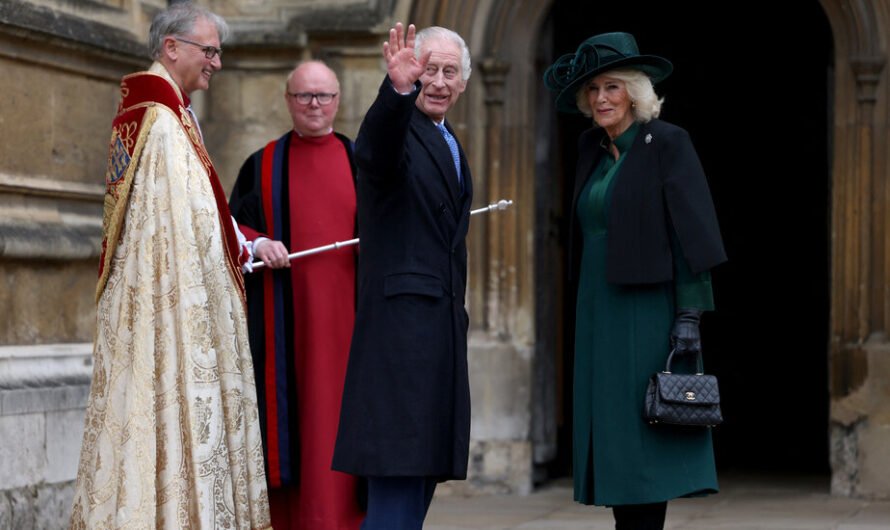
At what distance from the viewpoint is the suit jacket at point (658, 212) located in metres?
4.57

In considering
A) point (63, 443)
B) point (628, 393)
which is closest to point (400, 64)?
point (628, 393)

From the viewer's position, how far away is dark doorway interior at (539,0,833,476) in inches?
520

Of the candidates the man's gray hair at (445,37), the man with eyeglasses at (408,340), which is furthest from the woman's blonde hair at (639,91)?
the man with eyeglasses at (408,340)

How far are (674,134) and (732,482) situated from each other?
463 centimetres

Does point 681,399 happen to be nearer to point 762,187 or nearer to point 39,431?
point 39,431

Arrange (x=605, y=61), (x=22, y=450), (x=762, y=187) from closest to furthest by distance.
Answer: (x=605, y=61) < (x=22, y=450) < (x=762, y=187)

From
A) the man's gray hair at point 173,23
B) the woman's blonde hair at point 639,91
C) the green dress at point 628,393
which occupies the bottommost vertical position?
the green dress at point 628,393

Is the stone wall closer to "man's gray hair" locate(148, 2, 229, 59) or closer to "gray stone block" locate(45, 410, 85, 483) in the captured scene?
"gray stone block" locate(45, 410, 85, 483)

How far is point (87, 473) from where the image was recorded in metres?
5.01

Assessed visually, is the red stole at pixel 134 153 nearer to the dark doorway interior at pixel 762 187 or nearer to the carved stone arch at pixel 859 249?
the carved stone arch at pixel 859 249

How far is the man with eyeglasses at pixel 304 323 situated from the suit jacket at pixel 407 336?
1.21 metres

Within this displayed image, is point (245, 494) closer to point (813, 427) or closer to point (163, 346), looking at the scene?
point (163, 346)

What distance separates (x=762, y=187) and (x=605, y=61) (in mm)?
9108

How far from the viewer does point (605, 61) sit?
15.5 feet
